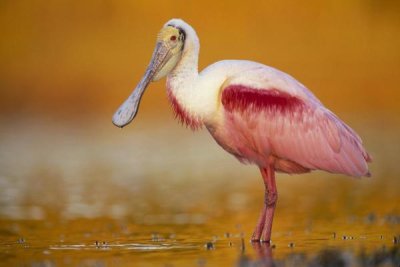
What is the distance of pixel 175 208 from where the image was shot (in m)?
19.2

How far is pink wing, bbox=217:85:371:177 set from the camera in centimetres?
1445

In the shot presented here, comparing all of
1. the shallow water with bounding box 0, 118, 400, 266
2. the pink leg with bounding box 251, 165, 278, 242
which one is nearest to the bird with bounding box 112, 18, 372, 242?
the pink leg with bounding box 251, 165, 278, 242

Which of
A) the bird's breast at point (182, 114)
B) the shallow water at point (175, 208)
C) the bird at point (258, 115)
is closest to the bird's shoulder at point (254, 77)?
the bird at point (258, 115)

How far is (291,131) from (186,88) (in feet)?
4.28

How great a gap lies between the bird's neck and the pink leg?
0.99 m

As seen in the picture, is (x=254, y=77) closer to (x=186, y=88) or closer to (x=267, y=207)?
(x=186, y=88)

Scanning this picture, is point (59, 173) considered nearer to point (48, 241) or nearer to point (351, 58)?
point (48, 241)

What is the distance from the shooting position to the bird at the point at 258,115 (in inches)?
569

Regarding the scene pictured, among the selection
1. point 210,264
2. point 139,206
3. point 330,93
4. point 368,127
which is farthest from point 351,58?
point 210,264

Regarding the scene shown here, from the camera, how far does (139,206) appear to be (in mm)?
19641

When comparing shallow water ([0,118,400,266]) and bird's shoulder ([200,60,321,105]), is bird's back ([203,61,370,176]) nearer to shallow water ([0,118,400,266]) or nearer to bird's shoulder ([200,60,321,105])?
bird's shoulder ([200,60,321,105])

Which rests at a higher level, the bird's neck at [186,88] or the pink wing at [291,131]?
the bird's neck at [186,88]

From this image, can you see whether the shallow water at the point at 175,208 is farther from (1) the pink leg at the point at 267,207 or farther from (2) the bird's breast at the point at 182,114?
(2) the bird's breast at the point at 182,114

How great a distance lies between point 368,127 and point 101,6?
12.9 meters
